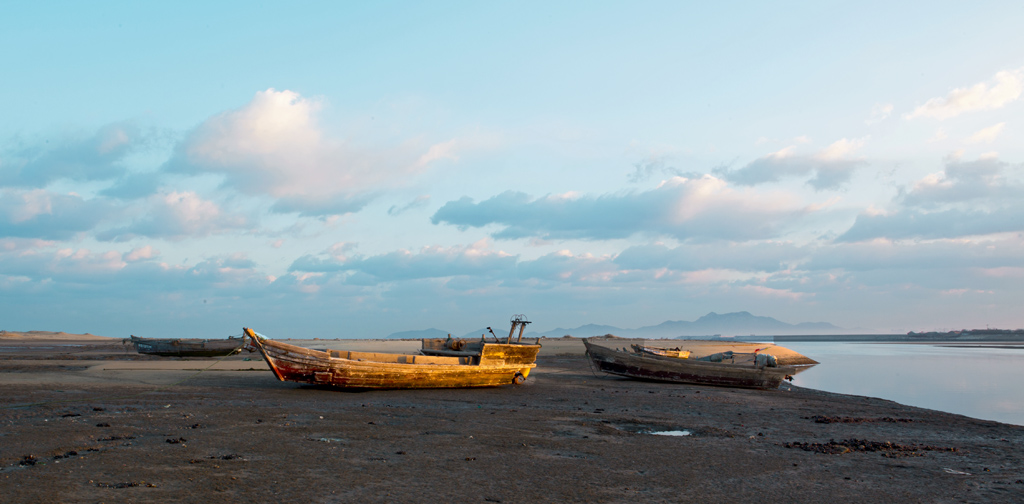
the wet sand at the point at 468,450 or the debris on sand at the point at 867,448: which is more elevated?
the wet sand at the point at 468,450

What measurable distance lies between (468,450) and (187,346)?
38.8 metres

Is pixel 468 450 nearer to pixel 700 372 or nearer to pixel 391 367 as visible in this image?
pixel 391 367

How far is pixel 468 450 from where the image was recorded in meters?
11.1

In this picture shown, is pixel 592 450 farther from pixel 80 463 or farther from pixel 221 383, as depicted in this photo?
pixel 221 383

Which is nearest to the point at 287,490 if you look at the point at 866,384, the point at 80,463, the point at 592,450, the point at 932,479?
the point at 80,463

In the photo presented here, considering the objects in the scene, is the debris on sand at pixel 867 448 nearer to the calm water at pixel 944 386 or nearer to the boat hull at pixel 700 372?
the calm water at pixel 944 386

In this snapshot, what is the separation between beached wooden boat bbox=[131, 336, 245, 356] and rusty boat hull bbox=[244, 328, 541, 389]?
24.5 meters

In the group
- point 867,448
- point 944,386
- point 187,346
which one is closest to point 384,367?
point 867,448

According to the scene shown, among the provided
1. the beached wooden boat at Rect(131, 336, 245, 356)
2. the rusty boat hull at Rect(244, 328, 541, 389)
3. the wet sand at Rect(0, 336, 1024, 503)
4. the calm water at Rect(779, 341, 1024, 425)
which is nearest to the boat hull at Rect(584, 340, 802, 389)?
the calm water at Rect(779, 341, 1024, 425)

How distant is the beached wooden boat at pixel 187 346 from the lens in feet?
140

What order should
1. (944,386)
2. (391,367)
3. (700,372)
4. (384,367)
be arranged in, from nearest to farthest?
(384,367), (391,367), (700,372), (944,386)

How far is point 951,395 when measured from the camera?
94.4ft

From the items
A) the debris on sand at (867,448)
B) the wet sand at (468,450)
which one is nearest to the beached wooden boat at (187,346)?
the wet sand at (468,450)

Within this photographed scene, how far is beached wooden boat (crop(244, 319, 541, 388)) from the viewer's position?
780 inches
